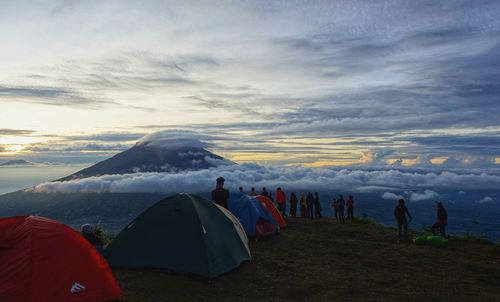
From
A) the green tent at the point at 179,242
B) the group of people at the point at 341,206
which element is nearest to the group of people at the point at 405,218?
the group of people at the point at 341,206

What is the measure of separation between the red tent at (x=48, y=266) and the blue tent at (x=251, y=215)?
959 centimetres

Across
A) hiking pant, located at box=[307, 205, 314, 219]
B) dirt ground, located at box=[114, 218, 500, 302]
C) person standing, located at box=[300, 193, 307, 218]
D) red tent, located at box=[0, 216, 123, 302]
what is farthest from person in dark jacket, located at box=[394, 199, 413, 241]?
red tent, located at box=[0, 216, 123, 302]

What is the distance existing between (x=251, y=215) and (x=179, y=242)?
7248 mm

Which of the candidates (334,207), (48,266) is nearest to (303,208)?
(334,207)

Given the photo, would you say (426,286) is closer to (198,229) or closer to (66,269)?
(198,229)

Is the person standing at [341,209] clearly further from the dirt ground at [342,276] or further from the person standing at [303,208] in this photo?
the dirt ground at [342,276]

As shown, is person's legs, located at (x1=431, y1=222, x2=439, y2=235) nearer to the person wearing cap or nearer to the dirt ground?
the dirt ground

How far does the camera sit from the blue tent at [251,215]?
1856cm

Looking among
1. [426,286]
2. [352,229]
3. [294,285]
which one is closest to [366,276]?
[426,286]

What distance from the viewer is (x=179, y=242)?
11.9 metres

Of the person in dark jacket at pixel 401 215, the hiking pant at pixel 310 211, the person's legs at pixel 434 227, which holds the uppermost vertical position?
the person in dark jacket at pixel 401 215

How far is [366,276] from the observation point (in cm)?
1264

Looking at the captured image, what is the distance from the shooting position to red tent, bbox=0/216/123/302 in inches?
327

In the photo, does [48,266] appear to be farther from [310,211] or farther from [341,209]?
[310,211]
